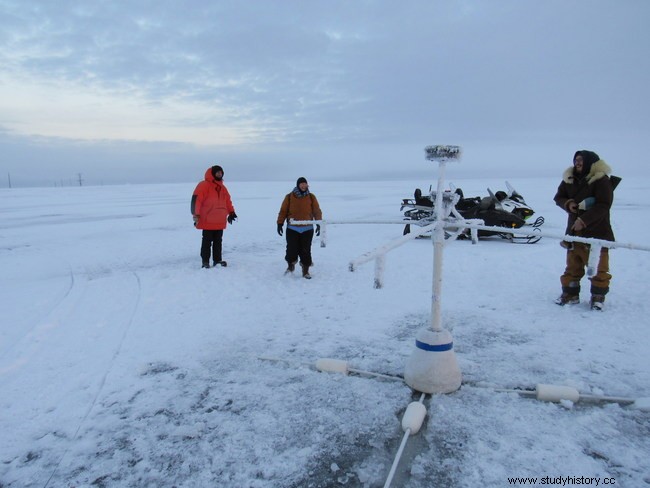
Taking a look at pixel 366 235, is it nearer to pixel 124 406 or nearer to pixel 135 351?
pixel 135 351

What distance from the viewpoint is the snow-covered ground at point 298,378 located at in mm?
2783

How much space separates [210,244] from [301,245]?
187 centimetres

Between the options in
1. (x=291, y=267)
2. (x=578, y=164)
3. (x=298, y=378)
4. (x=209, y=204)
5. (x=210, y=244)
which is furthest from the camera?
(x=210, y=244)

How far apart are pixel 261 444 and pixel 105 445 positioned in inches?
42.0

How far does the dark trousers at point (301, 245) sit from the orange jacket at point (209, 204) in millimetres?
1449

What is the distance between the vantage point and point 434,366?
3547mm

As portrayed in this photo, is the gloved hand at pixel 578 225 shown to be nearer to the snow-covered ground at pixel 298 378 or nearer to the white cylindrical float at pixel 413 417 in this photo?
the snow-covered ground at pixel 298 378

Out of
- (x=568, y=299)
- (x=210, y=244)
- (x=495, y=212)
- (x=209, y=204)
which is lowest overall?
(x=568, y=299)

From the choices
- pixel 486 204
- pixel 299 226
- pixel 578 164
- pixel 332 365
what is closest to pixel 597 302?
pixel 578 164

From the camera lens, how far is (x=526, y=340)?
4.76m

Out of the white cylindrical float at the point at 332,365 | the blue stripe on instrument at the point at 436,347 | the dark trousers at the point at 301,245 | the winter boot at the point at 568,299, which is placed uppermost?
the dark trousers at the point at 301,245

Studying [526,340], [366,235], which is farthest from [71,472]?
[366,235]

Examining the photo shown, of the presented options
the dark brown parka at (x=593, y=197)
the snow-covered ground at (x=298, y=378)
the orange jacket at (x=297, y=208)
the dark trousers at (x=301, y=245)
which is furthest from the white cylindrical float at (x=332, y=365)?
the orange jacket at (x=297, y=208)

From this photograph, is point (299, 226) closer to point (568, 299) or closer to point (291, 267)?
point (291, 267)
